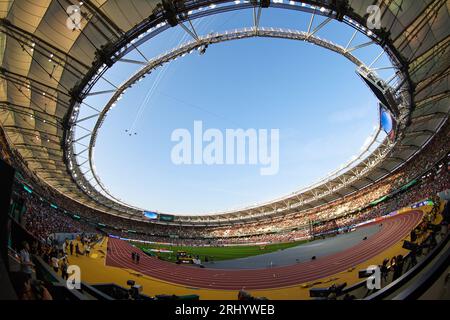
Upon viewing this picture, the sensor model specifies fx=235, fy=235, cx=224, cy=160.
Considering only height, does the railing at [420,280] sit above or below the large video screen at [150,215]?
below

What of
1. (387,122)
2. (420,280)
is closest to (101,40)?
(420,280)

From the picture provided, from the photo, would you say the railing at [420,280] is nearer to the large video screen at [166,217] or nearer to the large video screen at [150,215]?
the large video screen at [150,215]

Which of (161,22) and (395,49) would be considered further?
(395,49)

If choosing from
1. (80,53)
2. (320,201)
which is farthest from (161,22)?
(320,201)

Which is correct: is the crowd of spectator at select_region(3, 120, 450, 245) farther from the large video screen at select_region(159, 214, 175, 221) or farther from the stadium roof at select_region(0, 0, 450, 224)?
Answer: the stadium roof at select_region(0, 0, 450, 224)

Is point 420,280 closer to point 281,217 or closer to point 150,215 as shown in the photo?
point 281,217

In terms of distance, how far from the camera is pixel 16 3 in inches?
459

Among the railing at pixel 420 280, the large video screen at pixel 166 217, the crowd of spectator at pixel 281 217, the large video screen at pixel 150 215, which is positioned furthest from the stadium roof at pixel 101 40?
the large video screen at pixel 166 217

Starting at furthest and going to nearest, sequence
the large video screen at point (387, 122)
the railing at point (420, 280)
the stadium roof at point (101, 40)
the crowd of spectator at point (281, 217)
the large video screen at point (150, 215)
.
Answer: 1. the large video screen at point (150, 215)
2. the large video screen at point (387, 122)
3. the crowd of spectator at point (281, 217)
4. the stadium roof at point (101, 40)
5. the railing at point (420, 280)

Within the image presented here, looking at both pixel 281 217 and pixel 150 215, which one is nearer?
pixel 281 217

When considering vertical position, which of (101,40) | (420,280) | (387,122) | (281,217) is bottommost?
(420,280)

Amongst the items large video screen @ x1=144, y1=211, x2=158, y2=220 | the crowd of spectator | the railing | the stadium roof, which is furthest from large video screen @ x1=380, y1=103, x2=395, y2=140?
large video screen @ x1=144, y1=211, x2=158, y2=220
